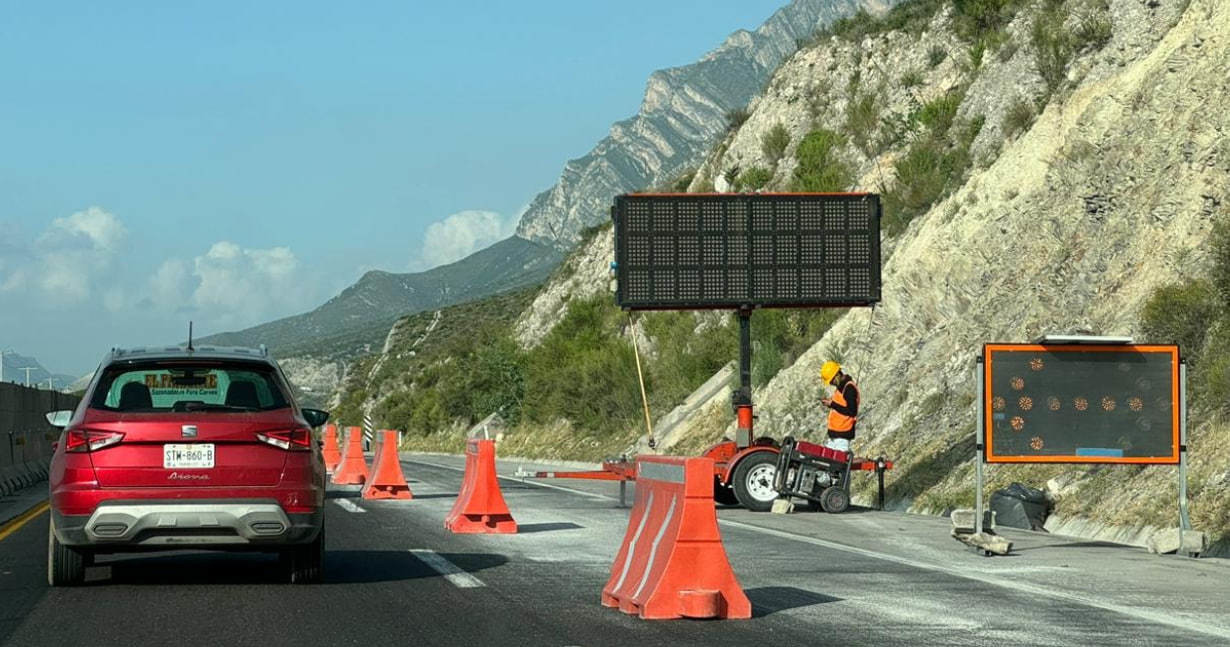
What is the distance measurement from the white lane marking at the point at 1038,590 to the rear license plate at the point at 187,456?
19.5 ft

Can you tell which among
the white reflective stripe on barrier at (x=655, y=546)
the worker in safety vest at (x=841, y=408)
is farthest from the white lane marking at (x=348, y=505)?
the white reflective stripe on barrier at (x=655, y=546)

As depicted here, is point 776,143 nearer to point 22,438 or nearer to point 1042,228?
point 1042,228

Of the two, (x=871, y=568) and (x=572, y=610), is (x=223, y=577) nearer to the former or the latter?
(x=572, y=610)

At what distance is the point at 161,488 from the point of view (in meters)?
12.5

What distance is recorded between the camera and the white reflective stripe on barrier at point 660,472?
37.0 ft

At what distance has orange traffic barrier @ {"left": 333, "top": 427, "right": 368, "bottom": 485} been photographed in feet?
107

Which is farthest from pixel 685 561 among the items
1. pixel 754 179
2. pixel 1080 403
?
pixel 754 179

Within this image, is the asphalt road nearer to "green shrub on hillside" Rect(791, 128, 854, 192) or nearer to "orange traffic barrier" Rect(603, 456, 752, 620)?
"orange traffic barrier" Rect(603, 456, 752, 620)

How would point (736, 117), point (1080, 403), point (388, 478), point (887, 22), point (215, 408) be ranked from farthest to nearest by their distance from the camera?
point (736, 117), point (887, 22), point (388, 478), point (1080, 403), point (215, 408)

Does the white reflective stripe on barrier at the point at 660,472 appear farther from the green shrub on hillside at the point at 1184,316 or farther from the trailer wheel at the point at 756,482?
the green shrub on hillside at the point at 1184,316

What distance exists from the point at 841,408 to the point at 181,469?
12.9 metres

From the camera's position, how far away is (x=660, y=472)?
11750 millimetres

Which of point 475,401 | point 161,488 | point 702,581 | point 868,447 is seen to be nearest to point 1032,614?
point 702,581

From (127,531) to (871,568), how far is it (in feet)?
20.2
